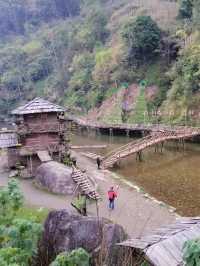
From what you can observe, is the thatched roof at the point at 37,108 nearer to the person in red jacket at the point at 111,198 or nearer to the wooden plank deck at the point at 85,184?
the wooden plank deck at the point at 85,184

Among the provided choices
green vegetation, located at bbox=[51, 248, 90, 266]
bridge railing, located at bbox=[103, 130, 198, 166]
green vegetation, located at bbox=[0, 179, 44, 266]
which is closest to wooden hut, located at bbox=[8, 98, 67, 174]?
bridge railing, located at bbox=[103, 130, 198, 166]

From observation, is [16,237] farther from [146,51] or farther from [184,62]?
[146,51]

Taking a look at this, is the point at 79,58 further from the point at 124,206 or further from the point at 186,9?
the point at 124,206

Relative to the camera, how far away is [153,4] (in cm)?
9544

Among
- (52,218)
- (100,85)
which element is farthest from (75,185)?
(100,85)

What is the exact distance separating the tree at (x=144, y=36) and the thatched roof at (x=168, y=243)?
170 feet

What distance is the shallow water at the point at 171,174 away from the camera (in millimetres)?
29266

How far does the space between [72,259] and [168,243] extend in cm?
335

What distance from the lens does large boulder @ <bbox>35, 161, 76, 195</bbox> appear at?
3112 cm

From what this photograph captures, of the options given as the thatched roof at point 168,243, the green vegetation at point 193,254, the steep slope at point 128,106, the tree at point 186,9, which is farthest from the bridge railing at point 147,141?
the green vegetation at point 193,254

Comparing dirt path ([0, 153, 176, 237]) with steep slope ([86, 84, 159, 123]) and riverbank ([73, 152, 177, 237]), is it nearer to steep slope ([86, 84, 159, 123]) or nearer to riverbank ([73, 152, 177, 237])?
riverbank ([73, 152, 177, 237])

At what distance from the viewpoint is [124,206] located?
28062mm

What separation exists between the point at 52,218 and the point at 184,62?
4205 centimetres

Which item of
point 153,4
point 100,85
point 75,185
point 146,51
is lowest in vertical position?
point 75,185
